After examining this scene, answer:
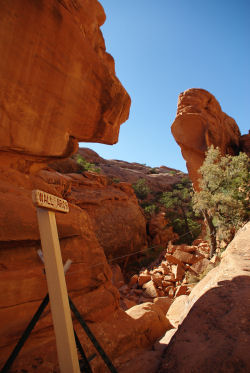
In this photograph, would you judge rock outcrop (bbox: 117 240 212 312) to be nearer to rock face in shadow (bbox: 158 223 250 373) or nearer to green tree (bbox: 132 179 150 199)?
rock face in shadow (bbox: 158 223 250 373)

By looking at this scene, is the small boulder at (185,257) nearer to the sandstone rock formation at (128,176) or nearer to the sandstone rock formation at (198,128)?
the sandstone rock formation at (198,128)

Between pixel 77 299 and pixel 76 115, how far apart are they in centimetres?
428

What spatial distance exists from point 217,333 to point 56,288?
2.63 meters

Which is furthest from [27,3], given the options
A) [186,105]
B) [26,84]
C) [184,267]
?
[186,105]

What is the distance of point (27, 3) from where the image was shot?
4055mm

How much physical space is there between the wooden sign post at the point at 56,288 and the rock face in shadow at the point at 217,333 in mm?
1646

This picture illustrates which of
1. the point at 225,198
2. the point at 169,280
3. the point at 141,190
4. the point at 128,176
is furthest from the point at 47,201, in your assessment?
the point at 128,176

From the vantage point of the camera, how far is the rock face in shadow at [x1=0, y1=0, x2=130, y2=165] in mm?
4105

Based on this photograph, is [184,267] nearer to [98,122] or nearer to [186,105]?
[98,122]

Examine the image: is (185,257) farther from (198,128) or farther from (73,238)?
(198,128)

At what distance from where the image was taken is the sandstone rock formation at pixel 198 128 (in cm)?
1889

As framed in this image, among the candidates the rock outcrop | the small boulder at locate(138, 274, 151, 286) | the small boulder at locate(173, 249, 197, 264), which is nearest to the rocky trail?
the rock outcrop

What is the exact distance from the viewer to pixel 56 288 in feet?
7.29

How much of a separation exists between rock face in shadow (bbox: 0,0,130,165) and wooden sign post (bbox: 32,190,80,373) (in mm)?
2910
